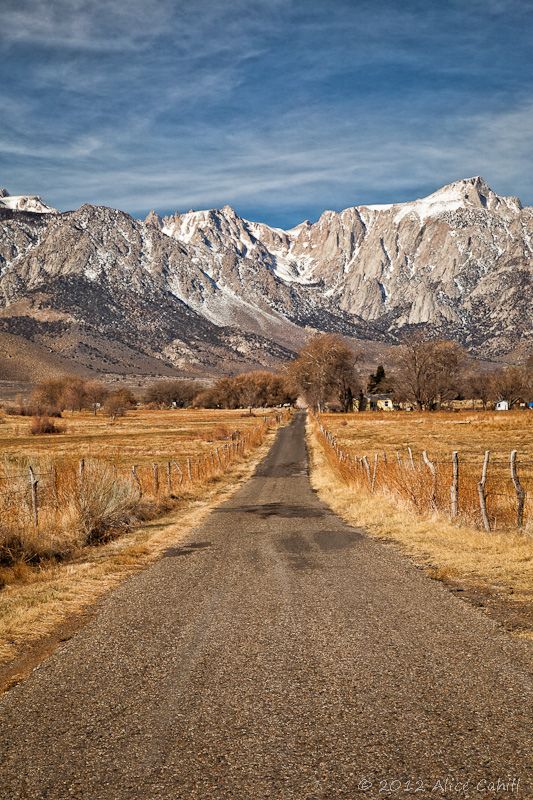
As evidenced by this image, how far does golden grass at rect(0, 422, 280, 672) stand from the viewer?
334 inches

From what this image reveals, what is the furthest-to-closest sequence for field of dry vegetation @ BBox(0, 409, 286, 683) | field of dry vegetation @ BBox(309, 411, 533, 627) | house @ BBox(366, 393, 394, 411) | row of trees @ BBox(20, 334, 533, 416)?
house @ BBox(366, 393, 394, 411), row of trees @ BBox(20, 334, 533, 416), field of dry vegetation @ BBox(309, 411, 533, 627), field of dry vegetation @ BBox(0, 409, 286, 683)

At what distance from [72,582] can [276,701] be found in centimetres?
671

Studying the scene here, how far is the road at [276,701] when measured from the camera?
4.41 metres

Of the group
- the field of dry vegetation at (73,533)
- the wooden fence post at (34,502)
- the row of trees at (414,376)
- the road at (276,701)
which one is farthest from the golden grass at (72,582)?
the row of trees at (414,376)

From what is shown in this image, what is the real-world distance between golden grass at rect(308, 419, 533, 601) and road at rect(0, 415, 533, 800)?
992 millimetres

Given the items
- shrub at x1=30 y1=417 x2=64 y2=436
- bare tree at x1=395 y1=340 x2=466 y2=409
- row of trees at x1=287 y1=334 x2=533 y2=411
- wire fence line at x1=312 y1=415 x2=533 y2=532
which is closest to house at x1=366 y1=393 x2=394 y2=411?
row of trees at x1=287 y1=334 x2=533 y2=411

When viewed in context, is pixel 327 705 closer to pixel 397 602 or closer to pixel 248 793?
pixel 248 793

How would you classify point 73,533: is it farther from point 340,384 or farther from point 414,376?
point 340,384

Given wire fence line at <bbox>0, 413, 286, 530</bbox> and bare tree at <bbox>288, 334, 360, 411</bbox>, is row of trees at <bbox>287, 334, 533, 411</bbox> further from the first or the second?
wire fence line at <bbox>0, 413, 286, 530</bbox>

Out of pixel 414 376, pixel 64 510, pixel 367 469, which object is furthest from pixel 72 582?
pixel 414 376

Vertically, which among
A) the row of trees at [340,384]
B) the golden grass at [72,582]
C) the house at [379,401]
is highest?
the row of trees at [340,384]

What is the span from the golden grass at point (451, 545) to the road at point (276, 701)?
99cm

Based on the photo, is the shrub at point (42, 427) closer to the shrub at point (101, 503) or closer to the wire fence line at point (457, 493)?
the wire fence line at point (457, 493)

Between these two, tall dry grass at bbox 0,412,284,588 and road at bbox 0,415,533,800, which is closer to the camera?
road at bbox 0,415,533,800
